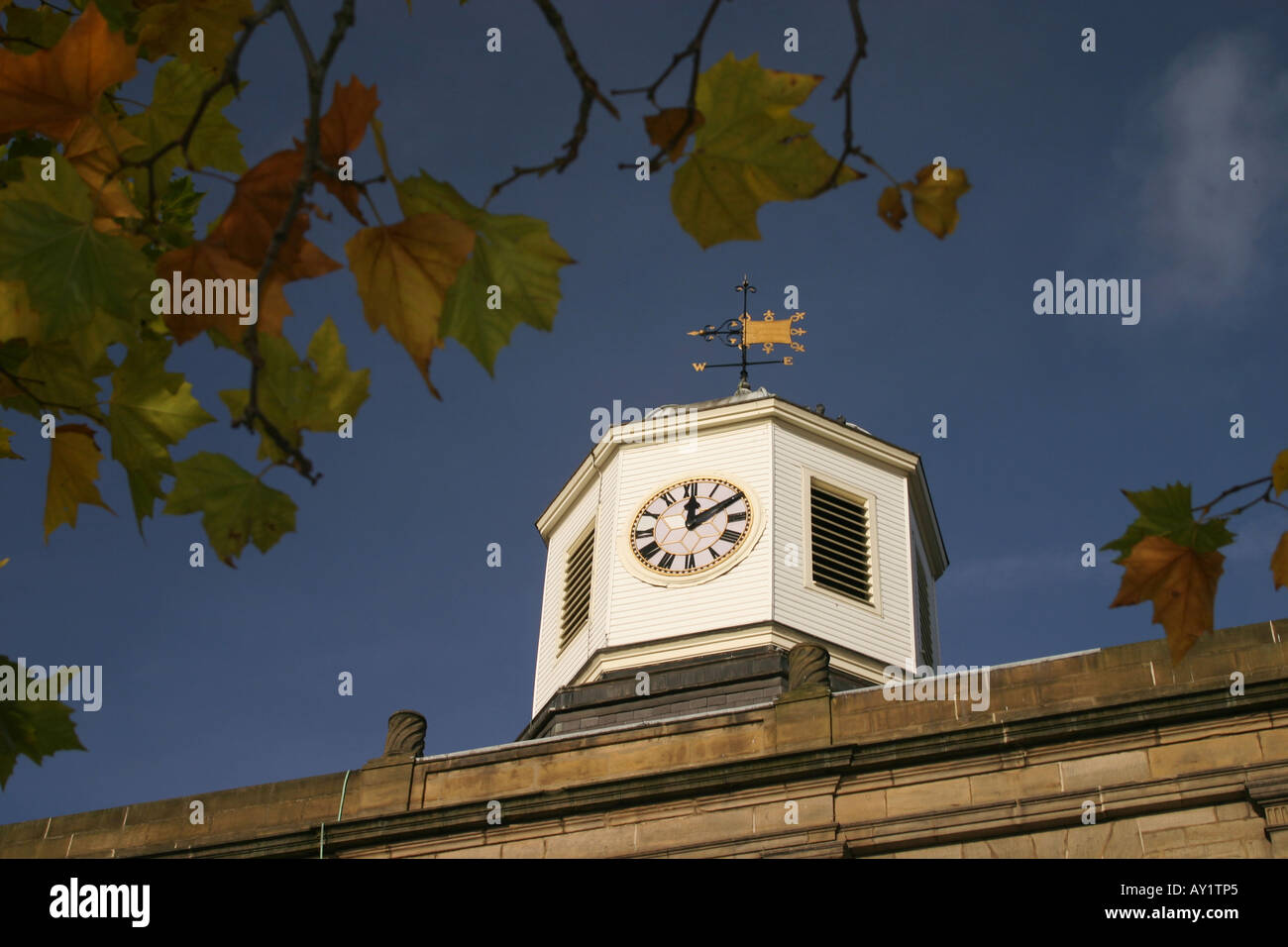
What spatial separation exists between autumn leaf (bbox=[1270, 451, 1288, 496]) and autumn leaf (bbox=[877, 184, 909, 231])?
3.91 ft

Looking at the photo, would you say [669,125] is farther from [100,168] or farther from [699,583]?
[699,583]

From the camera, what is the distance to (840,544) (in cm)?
2534

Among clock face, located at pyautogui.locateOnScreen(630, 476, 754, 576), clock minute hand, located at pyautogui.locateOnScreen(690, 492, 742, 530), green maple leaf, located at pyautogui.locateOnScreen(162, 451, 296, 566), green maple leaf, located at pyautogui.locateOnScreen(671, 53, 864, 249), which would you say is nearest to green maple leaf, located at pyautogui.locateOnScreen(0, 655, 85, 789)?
green maple leaf, located at pyautogui.locateOnScreen(162, 451, 296, 566)

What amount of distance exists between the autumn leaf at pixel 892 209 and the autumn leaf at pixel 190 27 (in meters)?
1.73

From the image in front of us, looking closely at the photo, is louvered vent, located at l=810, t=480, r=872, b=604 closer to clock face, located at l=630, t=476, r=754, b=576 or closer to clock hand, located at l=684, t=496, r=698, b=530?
clock face, located at l=630, t=476, r=754, b=576

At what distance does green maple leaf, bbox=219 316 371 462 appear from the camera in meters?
3.15

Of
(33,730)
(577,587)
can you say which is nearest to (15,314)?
(33,730)

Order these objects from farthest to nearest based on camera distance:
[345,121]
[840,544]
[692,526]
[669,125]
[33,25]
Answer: [840,544] < [692,526] < [33,25] < [669,125] < [345,121]

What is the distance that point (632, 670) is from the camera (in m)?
23.9

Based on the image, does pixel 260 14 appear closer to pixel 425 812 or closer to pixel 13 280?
pixel 13 280

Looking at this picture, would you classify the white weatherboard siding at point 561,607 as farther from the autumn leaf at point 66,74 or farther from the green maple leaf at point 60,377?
the autumn leaf at point 66,74

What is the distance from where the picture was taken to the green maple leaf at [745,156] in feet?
9.43

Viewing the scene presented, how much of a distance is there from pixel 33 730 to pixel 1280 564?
3286mm
